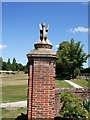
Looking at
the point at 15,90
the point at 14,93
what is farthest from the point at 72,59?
the point at 14,93

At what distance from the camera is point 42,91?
5.66m

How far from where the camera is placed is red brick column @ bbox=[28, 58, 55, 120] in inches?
223

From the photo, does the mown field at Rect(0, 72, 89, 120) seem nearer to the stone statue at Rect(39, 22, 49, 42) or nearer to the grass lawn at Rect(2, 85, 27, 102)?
the grass lawn at Rect(2, 85, 27, 102)

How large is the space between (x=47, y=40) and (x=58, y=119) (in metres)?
2.65

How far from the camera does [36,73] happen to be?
5.72 m

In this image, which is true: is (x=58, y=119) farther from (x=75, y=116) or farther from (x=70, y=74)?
(x=70, y=74)

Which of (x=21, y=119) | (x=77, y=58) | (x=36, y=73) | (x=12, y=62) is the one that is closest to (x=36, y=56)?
(x=36, y=73)

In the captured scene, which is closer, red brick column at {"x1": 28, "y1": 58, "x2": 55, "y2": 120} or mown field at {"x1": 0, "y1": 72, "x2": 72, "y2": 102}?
red brick column at {"x1": 28, "y1": 58, "x2": 55, "y2": 120}

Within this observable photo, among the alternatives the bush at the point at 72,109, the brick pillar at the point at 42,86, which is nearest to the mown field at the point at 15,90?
the bush at the point at 72,109

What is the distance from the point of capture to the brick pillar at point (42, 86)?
5.67 meters

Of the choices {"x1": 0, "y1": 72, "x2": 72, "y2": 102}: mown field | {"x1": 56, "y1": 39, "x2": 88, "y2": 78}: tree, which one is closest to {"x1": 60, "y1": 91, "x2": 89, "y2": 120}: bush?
{"x1": 0, "y1": 72, "x2": 72, "y2": 102}: mown field

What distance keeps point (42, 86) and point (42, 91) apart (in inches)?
4.3

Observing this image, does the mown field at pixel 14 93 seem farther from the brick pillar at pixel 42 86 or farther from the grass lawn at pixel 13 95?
the brick pillar at pixel 42 86

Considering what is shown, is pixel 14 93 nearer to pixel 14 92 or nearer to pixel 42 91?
pixel 14 92
